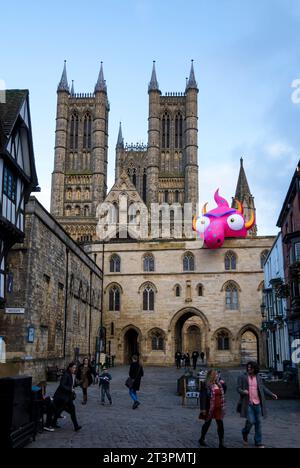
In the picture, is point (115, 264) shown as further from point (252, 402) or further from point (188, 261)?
point (252, 402)

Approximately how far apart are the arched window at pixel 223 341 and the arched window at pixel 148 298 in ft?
19.9

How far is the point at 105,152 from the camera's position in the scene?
273 ft

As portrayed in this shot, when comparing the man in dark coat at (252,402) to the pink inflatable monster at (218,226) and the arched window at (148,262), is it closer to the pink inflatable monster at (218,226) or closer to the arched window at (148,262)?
the pink inflatable monster at (218,226)

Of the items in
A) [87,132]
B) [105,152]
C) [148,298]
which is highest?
[87,132]

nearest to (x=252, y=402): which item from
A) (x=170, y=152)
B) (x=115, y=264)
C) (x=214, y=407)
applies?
(x=214, y=407)

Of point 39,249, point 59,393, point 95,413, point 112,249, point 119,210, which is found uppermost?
point 119,210

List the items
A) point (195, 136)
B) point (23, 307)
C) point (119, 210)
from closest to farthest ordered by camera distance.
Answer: point (23, 307)
point (119, 210)
point (195, 136)

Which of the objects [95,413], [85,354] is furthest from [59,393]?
[85,354]

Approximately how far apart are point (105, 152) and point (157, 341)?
161 ft

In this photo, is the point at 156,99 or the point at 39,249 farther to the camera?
the point at 156,99

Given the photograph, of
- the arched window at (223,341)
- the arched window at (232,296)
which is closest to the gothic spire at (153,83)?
the arched window at (232,296)

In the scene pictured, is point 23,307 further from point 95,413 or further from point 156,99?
point 156,99

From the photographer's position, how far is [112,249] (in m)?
41.7
